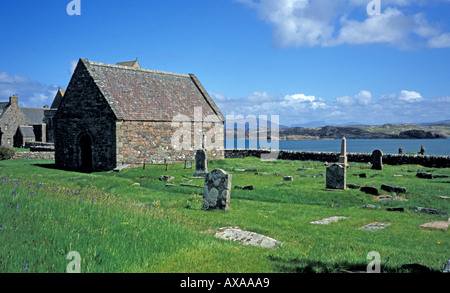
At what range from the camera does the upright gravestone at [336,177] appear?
18266mm

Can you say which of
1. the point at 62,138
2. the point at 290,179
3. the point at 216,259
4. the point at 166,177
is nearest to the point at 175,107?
the point at 62,138

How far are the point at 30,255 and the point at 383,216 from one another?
457 inches

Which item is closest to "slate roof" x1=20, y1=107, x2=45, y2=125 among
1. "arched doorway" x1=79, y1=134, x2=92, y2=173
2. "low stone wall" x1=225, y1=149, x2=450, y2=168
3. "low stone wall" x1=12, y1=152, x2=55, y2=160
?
"low stone wall" x1=12, y1=152, x2=55, y2=160

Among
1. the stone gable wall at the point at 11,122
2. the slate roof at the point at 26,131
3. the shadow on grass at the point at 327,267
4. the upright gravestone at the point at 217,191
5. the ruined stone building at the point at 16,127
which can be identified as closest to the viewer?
the shadow on grass at the point at 327,267

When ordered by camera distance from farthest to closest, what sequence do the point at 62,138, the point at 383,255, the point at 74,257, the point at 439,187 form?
the point at 62,138 → the point at 439,187 → the point at 383,255 → the point at 74,257

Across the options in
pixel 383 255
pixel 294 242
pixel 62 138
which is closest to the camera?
pixel 383 255

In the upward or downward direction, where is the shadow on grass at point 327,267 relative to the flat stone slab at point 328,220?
upward

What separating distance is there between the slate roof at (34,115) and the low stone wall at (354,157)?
53.1m

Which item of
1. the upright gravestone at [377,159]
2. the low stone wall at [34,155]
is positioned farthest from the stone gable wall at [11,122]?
the upright gravestone at [377,159]

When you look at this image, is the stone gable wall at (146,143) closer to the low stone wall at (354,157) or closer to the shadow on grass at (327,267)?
the low stone wall at (354,157)

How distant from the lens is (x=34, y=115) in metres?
80.7

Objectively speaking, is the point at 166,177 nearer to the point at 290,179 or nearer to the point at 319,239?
the point at 290,179

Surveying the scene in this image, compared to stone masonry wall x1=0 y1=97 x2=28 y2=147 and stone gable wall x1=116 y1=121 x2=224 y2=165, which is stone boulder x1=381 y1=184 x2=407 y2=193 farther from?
stone masonry wall x1=0 y1=97 x2=28 y2=147
